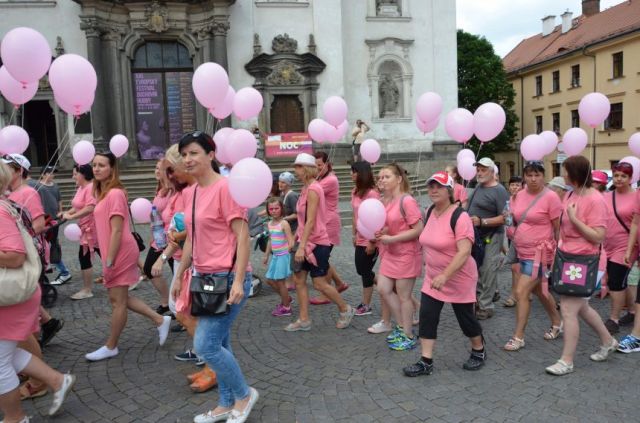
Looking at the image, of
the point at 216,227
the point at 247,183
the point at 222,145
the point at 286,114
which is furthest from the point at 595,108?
the point at 286,114

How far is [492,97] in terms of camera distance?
1441 inches

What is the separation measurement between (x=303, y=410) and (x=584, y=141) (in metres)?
4.92

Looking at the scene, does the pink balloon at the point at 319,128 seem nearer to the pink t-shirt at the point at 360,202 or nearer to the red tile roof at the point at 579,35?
the pink t-shirt at the point at 360,202

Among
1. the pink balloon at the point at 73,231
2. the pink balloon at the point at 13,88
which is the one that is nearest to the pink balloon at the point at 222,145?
the pink balloon at the point at 13,88

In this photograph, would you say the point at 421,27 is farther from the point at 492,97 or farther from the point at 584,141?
the point at 584,141

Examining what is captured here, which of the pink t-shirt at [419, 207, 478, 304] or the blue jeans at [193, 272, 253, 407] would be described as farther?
the pink t-shirt at [419, 207, 478, 304]

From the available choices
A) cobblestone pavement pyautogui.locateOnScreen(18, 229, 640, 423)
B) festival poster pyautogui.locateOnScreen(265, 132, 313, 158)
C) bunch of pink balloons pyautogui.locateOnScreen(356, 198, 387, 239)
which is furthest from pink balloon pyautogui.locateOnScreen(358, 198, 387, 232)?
festival poster pyautogui.locateOnScreen(265, 132, 313, 158)

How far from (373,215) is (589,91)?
1352 inches

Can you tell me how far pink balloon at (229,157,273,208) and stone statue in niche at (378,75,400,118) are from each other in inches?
803

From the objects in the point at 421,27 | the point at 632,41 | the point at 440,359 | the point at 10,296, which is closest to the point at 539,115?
the point at 632,41

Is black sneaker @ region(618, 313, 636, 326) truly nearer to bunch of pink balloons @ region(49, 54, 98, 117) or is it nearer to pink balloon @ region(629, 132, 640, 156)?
pink balloon @ region(629, 132, 640, 156)

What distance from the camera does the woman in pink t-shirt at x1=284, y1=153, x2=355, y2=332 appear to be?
5145 millimetres

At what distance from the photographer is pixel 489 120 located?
238 inches

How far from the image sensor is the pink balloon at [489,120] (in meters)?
6.04
